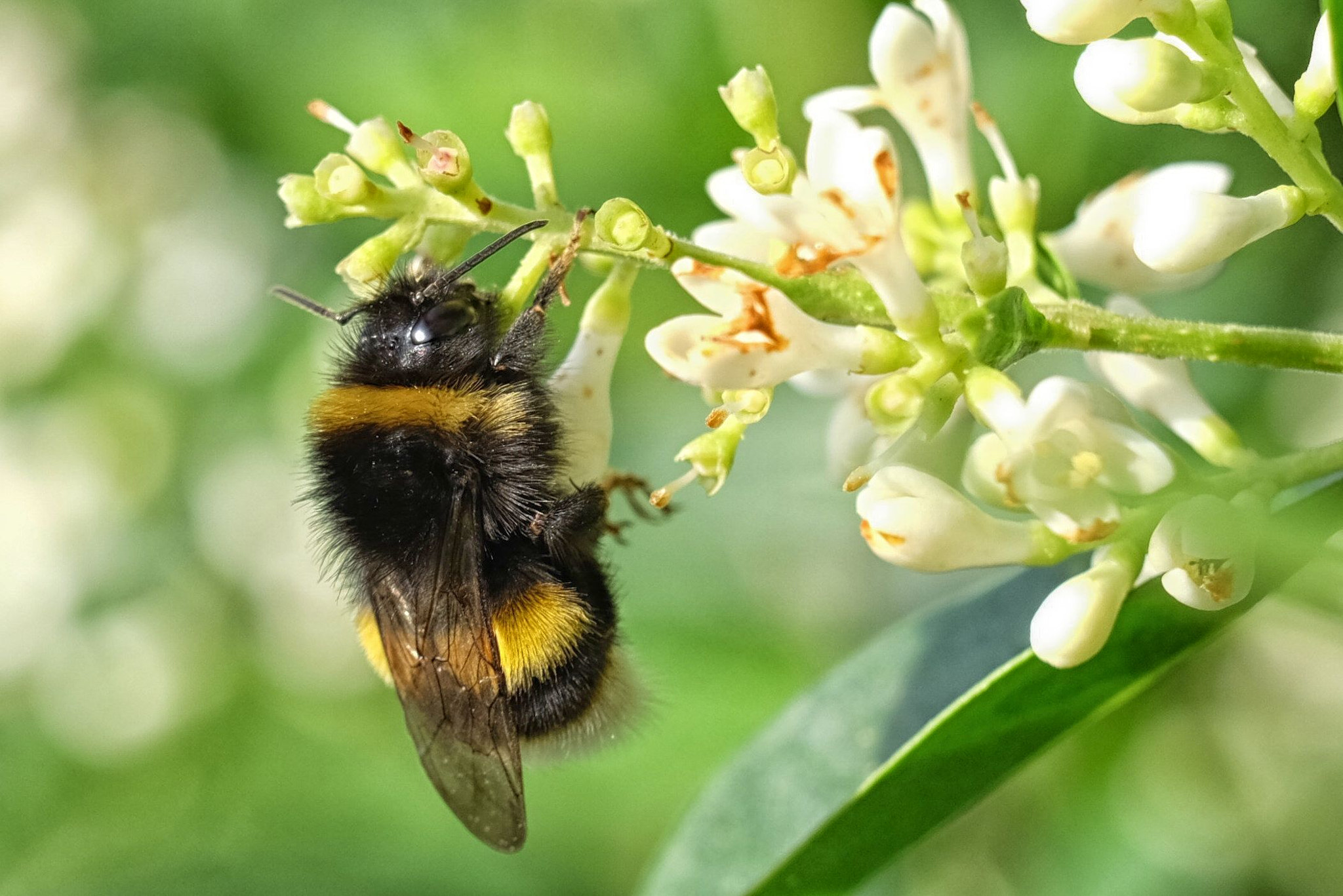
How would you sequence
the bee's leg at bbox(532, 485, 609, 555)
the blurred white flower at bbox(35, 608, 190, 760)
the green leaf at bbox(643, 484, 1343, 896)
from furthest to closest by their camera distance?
the blurred white flower at bbox(35, 608, 190, 760)
the bee's leg at bbox(532, 485, 609, 555)
the green leaf at bbox(643, 484, 1343, 896)

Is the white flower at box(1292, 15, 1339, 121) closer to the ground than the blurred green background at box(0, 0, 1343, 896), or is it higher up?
higher up

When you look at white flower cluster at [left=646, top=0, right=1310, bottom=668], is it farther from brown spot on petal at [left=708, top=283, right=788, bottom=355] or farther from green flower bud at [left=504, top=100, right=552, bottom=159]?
green flower bud at [left=504, top=100, right=552, bottom=159]

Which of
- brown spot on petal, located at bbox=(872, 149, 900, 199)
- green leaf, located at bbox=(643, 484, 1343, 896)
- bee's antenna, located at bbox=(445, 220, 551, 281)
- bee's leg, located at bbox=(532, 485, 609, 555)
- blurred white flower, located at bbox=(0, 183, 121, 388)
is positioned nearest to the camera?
brown spot on petal, located at bbox=(872, 149, 900, 199)

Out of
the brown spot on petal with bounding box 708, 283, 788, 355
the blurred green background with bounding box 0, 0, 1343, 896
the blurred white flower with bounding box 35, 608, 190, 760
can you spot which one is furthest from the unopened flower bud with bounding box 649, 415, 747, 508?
the blurred white flower with bounding box 35, 608, 190, 760

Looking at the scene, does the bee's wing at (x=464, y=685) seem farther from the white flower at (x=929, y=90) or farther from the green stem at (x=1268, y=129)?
the green stem at (x=1268, y=129)

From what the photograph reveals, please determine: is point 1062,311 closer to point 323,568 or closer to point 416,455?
point 416,455

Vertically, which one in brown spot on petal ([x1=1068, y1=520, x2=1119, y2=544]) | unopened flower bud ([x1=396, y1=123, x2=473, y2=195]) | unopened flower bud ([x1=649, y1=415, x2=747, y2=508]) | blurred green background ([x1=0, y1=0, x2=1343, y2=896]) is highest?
unopened flower bud ([x1=396, y1=123, x2=473, y2=195])

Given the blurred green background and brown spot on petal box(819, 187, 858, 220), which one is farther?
the blurred green background
